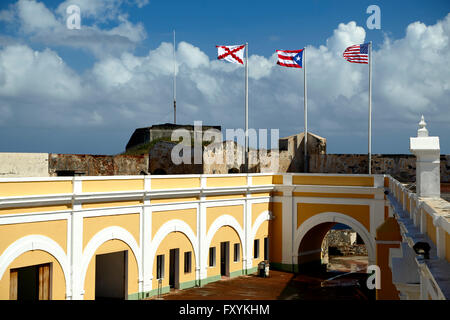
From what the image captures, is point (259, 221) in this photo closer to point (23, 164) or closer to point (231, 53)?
point (231, 53)

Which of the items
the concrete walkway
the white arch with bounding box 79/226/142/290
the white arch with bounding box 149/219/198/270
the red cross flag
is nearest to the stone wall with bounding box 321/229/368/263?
the concrete walkway

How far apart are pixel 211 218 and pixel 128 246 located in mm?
4829

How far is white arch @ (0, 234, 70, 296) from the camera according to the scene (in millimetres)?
16047

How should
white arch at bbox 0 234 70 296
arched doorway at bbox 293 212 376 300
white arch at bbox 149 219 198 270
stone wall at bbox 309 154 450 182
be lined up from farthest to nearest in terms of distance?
stone wall at bbox 309 154 450 182 → arched doorway at bbox 293 212 376 300 → white arch at bbox 149 219 198 270 → white arch at bbox 0 234 70 296

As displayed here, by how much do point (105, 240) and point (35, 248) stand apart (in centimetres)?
282

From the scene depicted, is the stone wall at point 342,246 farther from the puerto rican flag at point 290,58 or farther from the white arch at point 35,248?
the white arch at point 35,248

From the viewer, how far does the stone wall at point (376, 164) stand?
94.0ft

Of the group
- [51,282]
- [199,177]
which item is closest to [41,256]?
[51,282]

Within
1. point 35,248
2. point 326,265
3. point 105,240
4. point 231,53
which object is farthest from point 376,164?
point 35,248

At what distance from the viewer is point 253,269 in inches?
1040

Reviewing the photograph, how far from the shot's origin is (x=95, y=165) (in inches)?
1049

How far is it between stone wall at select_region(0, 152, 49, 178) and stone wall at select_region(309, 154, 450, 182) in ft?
45.9

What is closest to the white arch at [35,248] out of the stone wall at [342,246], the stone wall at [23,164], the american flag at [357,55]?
the stone wall at [23,164]

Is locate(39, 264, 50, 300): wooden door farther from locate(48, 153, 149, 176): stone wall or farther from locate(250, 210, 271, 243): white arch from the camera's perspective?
locate(250, 210, 271, 243): white arch
